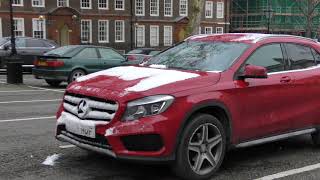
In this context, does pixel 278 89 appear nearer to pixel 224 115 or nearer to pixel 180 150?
pixel 224 115

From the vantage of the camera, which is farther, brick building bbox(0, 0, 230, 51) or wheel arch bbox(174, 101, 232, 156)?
brick building bbox(0, 0, 230, 51)

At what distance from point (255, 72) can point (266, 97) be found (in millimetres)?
540

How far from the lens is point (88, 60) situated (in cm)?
1870

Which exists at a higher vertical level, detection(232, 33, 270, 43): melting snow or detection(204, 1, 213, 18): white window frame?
detection(204, 1, 213, 18): white window frame

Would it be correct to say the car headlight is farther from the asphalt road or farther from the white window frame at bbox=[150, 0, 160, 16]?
the white window frame at bbox=[150, 0, 160, 16]

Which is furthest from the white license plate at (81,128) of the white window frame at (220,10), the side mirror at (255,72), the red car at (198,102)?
the white window frame at (220,10)

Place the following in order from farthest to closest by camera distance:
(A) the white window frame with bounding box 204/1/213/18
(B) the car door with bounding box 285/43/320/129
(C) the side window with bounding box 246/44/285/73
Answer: (A) the white window frame with bounding box 204/1/213/18, (B) the car door with bounding box 285/43/320/129, (C) the side window with bounding box 246/44/285/73

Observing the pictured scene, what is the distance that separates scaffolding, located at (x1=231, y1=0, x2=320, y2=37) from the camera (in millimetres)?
72938

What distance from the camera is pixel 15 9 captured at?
1923 inches

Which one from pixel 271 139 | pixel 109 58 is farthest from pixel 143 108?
pixel 109 58

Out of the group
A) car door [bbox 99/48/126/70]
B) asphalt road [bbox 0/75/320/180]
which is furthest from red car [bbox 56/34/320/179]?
car door [bbox 99/48/126/70]

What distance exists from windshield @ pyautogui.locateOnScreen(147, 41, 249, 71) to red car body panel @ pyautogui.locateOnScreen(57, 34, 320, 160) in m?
0.12

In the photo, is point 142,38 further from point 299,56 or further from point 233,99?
point 233,99

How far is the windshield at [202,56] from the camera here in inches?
268
